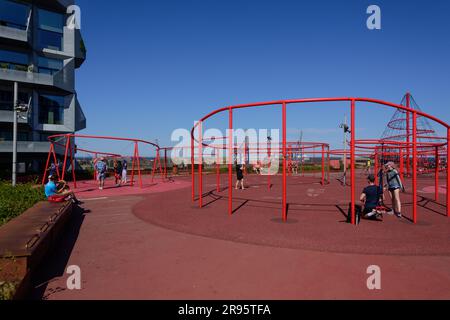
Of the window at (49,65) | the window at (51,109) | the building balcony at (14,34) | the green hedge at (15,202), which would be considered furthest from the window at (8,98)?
the green hedge at (15,202)

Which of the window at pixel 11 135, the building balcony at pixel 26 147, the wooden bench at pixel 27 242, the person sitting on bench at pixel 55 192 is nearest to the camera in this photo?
the wooden bench at pixel 27 242

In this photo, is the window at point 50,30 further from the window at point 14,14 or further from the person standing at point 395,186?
the person standing at point 395,186

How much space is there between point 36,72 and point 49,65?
72.2 inches

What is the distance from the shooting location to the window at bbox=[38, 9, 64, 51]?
31.4m

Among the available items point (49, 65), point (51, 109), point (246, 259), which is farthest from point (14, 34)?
point (246, 259)

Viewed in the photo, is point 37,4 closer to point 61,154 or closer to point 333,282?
point 61,154

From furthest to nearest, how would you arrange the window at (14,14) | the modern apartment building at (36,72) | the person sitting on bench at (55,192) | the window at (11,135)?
the window at (11,135) → the window at (14,14) → the modern apartment building at (36,72) → the person sitting on bench at (55,192)

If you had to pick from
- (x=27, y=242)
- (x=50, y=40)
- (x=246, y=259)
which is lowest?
(x=246, y=259)

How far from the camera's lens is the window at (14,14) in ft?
93.3

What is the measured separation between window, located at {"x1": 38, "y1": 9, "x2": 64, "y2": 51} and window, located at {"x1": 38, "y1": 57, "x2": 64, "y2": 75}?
1354 mm

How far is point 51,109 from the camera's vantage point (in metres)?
32.2

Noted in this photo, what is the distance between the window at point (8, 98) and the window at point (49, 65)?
328 centimetres

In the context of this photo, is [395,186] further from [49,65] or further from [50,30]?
[50,30]
